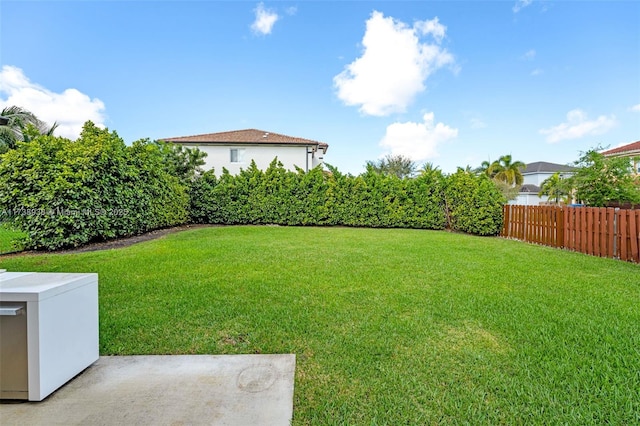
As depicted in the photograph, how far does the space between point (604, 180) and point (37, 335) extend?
14615 millimetres

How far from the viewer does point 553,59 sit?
1287 cm

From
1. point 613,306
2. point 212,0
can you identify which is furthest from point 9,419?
point 212,0

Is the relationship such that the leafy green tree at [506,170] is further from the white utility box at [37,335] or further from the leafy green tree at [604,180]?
the white utility box at [37,335]

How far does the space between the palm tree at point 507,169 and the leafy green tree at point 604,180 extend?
99.8ft

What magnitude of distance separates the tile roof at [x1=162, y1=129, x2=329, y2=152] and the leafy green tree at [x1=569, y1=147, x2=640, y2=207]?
15925 millimetres

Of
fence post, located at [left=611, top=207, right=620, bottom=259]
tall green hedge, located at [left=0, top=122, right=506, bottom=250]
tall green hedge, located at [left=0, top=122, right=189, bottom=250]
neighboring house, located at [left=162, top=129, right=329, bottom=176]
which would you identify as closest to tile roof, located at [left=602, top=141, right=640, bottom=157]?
tall green hedge, located at [left=0, top=122, right=506, bottom=250]

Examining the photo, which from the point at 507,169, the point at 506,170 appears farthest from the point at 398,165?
the point at 507,169

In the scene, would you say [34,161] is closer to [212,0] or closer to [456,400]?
[212,0]

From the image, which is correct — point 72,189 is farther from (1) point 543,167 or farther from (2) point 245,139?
(1) point 543,167

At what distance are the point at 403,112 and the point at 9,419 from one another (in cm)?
2261

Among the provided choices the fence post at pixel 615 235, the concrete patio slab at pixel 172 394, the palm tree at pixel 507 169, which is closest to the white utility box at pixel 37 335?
the concrete patio slab at pixel 172 394

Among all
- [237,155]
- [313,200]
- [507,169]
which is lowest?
[313,200]

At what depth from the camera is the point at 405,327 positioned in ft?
11.5

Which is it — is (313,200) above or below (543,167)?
below
